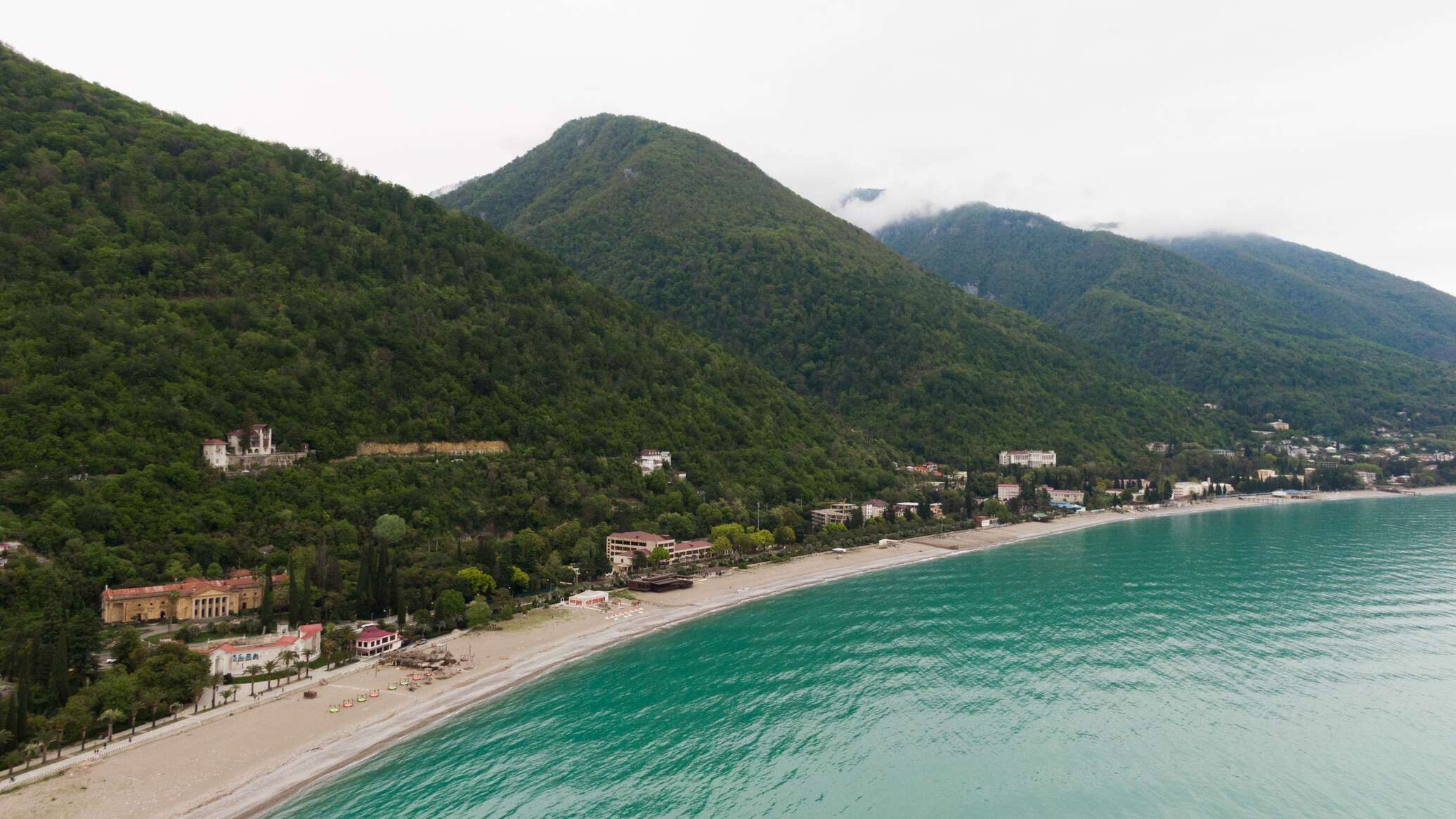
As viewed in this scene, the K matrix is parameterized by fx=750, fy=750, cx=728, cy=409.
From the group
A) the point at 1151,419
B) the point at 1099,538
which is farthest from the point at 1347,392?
the point at 1099,538

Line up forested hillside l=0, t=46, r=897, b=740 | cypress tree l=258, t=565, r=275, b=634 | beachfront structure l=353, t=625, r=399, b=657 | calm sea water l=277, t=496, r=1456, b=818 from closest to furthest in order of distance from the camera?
calm sea water l=277, t=496, r=1456, b=818, beachfront structure l=353, t=625, r=399, b=657, cypress tree l=258, t=565, r=275, b=634, forested hillside l=0, t=46, r=897, b=740

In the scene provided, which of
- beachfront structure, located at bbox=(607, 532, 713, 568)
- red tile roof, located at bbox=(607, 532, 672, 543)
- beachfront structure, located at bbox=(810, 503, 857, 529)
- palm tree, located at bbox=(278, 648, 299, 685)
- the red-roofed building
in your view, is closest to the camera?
palm tree, located at bbox=(278, 648, 299, 685)

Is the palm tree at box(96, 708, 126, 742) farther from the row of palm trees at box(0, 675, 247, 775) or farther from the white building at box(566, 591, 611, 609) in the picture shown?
the white building at box(566, 591, 611, 609)

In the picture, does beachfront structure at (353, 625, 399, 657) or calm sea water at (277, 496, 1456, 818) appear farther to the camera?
beachfront structure at (353, 625, 399, 657)

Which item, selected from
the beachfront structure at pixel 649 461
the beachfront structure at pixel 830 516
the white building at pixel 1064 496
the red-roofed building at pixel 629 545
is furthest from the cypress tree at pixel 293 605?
the white building at pixel 1064 496

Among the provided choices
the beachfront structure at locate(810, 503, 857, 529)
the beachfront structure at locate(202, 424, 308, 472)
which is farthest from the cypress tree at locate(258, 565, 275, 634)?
the beachfront structure at locate(810, 503, 857, 529)

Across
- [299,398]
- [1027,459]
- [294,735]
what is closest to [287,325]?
[299,398]

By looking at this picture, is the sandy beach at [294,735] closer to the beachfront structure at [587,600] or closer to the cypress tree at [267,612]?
the beachfront structure at [587,600]

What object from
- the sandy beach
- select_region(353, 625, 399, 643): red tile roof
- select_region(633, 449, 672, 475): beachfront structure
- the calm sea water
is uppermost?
select_region(633, 449, 672, 475): beachfront structure
